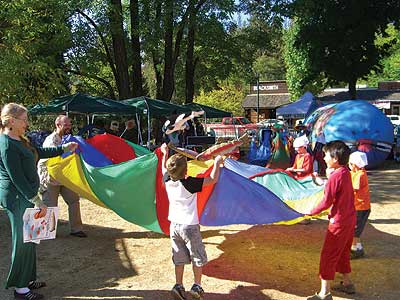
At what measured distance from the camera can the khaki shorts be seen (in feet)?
13.8

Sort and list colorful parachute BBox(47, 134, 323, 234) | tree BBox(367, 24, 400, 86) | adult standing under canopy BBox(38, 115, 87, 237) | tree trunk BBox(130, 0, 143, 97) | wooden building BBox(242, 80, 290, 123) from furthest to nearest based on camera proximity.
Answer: wooden building BBox(242, 80, 290, 123)
tree BBox(367, 24, 400, 86)
tree trunk BBox(130, 0, 143, 97)
adult standing under canopy BBox(38, 115, 87, 237)
colorful parachute BBox(47, 134, 323, 234)

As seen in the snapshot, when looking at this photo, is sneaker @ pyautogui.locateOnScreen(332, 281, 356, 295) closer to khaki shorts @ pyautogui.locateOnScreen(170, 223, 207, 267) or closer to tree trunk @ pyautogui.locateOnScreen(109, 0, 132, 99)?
khaki shorts @ pyautogui.locateOnScreen(170, 223, 207, 267)

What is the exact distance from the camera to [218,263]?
5465 mm

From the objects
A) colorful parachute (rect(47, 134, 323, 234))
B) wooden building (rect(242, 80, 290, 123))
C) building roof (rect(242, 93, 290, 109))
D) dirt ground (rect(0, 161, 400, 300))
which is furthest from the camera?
wooden building (rect(242, 80, 290, 123))

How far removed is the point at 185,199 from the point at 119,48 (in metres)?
15.9

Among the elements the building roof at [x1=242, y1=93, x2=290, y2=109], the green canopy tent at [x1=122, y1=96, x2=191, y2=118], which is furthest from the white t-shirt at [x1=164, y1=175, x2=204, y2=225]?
the building roof at [x1=242, y1=93, x2=290, y2=109]

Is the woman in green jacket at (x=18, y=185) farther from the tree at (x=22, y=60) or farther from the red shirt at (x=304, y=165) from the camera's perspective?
the tree at (x=22, y=60)

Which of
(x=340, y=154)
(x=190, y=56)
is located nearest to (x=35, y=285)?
(x=340, y=154)

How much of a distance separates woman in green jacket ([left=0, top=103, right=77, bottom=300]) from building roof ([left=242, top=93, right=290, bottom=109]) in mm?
46693

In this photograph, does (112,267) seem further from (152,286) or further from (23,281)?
(23,281)

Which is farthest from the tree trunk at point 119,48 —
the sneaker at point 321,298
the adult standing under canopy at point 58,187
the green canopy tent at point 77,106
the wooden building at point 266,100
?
the wooden building at point 266,100

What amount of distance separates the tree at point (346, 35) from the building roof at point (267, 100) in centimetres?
2376

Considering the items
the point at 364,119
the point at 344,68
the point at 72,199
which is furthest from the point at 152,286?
the point at 344,68

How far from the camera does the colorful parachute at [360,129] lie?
13641 millimetres
